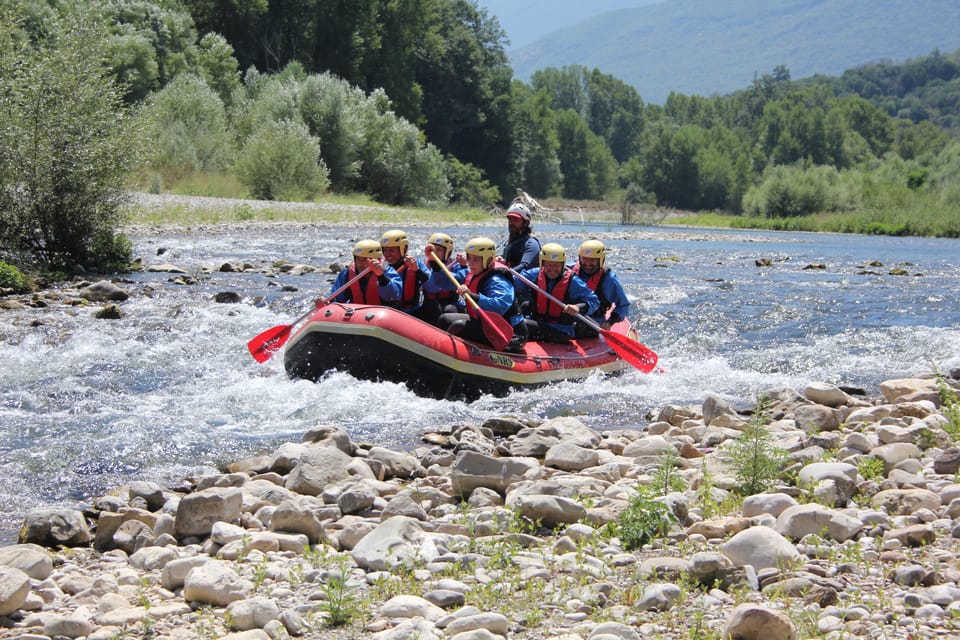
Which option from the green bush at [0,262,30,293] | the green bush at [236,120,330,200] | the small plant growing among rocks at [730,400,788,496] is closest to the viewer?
the small plant growing among rocks at [730,400,788,496]

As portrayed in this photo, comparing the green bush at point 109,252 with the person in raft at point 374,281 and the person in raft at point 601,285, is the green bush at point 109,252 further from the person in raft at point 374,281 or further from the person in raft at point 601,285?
the person in raft at point 601,285

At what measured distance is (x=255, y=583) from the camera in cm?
423

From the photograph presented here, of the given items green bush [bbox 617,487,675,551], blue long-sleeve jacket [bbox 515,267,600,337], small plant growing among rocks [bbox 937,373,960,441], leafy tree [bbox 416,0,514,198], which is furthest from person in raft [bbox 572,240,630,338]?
leafy tree [bbox 416,0,514,198]

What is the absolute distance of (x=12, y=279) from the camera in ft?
46.1

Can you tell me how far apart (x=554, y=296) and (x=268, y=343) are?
3.08m

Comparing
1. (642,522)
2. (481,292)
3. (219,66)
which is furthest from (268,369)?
(219,66)

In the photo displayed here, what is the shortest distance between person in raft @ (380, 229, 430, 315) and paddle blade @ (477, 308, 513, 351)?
0.88 meters

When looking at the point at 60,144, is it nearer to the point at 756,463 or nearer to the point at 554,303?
the point at 554,303

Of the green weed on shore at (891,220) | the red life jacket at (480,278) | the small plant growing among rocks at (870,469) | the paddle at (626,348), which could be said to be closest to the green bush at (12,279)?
the red life jacket at (480,278)

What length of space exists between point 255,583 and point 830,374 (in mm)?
7977

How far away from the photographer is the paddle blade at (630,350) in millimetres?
10414

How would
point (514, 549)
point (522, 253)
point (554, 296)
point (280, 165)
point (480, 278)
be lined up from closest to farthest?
point (514, 549) < point (480, 278) < point (554, 296) < point (522, 253) < point (280, 165)

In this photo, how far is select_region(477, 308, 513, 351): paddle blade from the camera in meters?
9.59

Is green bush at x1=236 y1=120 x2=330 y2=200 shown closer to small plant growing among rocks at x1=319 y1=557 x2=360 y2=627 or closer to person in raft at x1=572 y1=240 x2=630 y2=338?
person in raft at x1=572 y1=240 x2=630 y2=338
